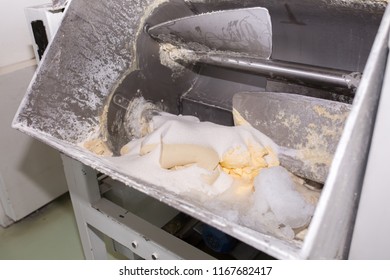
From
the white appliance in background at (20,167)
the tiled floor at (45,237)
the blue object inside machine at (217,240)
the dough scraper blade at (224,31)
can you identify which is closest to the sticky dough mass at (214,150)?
the dough scraper blade at (224,31)

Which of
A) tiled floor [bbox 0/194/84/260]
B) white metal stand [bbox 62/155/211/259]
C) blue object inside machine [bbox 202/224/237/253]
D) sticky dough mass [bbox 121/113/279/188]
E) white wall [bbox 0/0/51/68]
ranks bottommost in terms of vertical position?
tiled floor [bbox 0/194/84/260]

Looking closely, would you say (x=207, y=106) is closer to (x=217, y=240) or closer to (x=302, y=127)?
(x=302, y=127)

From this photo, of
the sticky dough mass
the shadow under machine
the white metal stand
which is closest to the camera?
the shadow under machine

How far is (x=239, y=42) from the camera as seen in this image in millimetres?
969

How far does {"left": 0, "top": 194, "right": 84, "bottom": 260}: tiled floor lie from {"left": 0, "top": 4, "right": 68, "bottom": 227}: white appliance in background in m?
0.08

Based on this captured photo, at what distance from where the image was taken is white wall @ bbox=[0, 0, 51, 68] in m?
1.59

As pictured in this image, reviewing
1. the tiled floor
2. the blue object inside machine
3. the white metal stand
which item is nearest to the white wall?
the white metal stand

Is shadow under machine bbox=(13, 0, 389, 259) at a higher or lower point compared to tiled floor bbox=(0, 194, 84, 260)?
higher

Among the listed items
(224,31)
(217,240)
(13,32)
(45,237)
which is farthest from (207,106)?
(45,237)

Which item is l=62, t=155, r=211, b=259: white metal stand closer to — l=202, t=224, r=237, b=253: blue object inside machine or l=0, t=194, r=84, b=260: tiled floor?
l=202, t=224, r=237, b=253: blue object inside machine

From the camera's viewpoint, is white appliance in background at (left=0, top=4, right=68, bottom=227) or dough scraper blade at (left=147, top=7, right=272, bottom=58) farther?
white appliance in background at (left=0, top=4, right=68, bottom=227)
